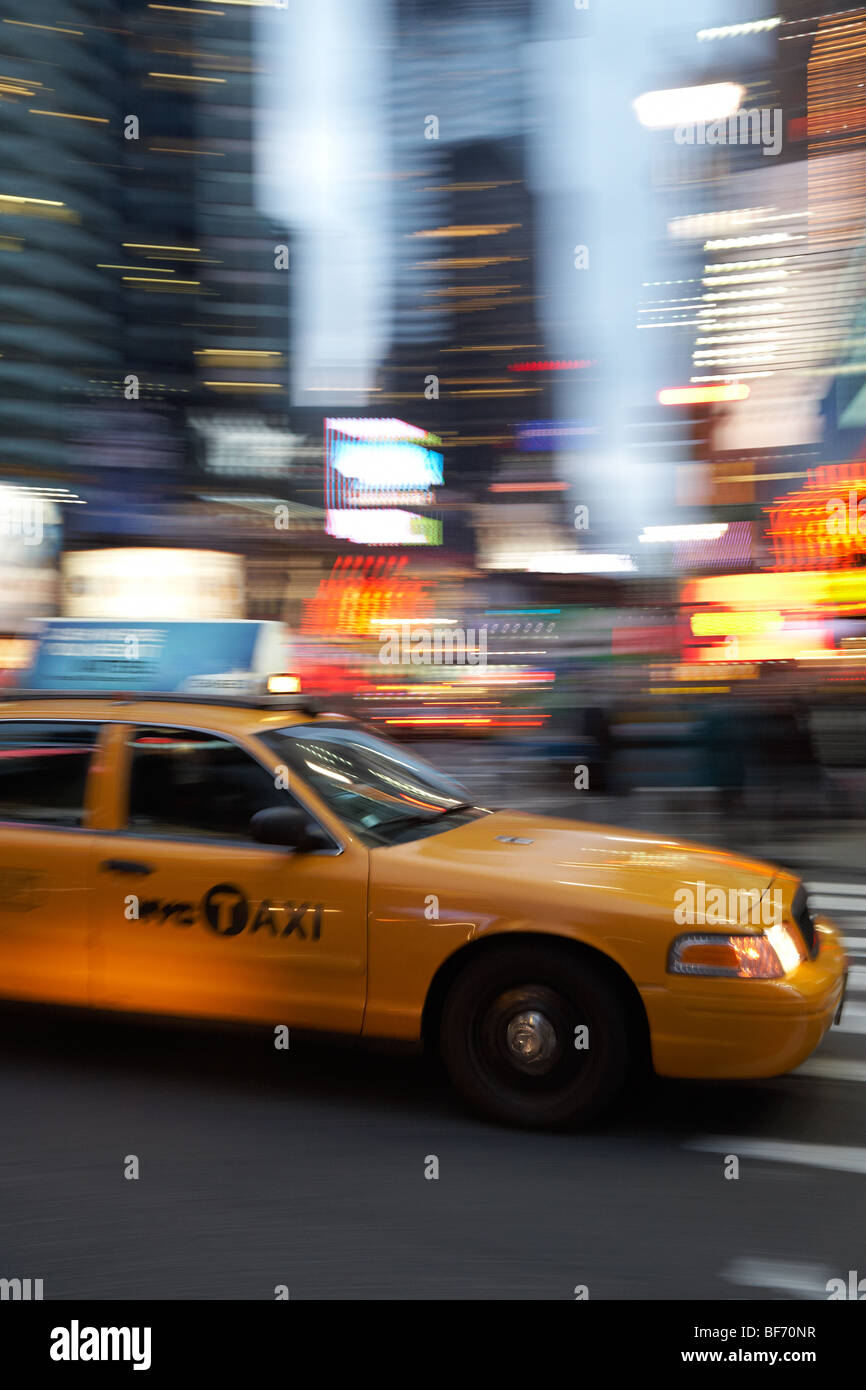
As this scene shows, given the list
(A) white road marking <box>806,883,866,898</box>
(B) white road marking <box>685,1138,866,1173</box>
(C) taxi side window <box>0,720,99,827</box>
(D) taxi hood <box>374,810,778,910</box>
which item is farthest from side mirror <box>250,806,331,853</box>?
(A) white road marking <box>806,883,866,898</box>

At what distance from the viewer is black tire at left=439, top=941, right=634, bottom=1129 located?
163 inches

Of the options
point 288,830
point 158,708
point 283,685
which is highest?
point 283,685

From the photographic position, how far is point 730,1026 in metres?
4.03

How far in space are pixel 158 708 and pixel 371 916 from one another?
1370 mm

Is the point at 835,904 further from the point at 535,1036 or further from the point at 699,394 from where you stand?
the point at 699,394

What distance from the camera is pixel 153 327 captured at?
99.3 m

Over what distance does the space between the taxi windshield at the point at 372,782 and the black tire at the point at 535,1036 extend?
69 cm

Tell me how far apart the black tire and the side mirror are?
72 centimetres

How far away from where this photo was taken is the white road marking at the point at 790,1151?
13.2ft

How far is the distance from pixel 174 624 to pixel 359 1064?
114 inches

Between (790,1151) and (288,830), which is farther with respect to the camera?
(288,830)
